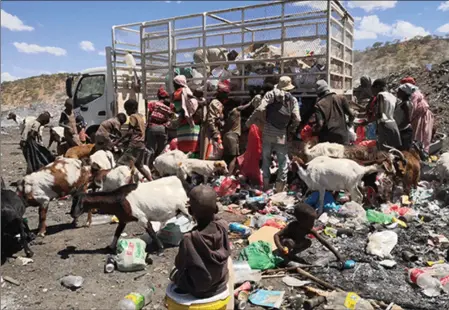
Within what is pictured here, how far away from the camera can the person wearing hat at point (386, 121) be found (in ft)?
21.6

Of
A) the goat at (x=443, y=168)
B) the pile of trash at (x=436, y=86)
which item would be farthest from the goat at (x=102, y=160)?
the pile of trash at (x=436, y=86)

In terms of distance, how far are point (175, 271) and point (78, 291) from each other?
1625mm

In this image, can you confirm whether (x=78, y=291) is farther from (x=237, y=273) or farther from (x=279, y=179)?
Answer: (x=279, y=179)

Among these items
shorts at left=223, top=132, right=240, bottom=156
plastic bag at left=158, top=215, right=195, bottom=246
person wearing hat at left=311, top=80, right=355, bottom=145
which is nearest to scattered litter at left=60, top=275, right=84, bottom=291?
plastic bag at left=158, top=215, right=195, bottom=246

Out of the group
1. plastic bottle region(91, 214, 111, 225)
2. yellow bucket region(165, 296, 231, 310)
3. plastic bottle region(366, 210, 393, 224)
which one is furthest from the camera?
plastic bottle region(91, 214, 111, 225)

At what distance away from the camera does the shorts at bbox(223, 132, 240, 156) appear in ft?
24.5

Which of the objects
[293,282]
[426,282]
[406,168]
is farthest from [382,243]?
[406,168]

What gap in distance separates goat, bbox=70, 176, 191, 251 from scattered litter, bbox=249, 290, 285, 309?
1527 millimetres

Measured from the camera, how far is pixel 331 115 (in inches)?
257

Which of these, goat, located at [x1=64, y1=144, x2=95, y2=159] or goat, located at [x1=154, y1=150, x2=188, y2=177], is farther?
goat, located at [x1=64, y1=144, x2=95, y2=159]

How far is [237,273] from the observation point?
3920mm

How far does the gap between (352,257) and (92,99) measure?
8.56 meters

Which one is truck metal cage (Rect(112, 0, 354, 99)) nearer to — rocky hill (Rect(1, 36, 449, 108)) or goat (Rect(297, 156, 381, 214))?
goat (Rect(297, 156, 381, 214))

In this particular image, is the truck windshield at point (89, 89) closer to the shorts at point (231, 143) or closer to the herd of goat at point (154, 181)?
the herd of goat at point (154, 181)
